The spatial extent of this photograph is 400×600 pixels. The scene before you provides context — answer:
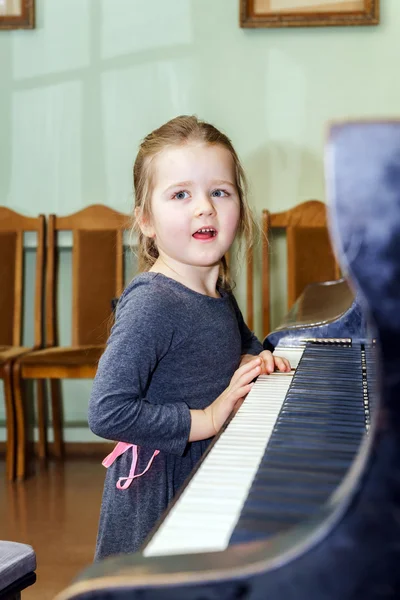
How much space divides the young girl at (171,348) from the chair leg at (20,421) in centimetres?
231

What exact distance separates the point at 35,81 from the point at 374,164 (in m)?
4.29

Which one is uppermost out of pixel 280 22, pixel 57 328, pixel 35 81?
pixel 280 22

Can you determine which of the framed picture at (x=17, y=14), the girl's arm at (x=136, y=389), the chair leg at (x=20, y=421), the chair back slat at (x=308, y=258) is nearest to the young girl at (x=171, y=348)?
the girl's arm at (x=136, y=389)

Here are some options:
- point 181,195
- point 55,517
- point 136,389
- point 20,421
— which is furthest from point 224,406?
point 20,421

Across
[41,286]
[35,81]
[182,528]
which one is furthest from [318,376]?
[35,81]

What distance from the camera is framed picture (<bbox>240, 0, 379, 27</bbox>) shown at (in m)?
4.27

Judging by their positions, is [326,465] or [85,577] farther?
[326,465]

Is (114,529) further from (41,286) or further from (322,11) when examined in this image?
(322,11)

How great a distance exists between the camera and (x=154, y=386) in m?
1.55

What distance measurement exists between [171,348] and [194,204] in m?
0.29

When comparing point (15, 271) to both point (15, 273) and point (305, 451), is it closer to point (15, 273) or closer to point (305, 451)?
point (15, 273)

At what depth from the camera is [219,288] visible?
74.2 inches

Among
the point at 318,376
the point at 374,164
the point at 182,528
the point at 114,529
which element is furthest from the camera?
the point at 114,529

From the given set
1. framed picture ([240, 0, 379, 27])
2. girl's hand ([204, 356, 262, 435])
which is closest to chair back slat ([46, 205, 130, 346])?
framed picture ([240, 0, 379, 27])
